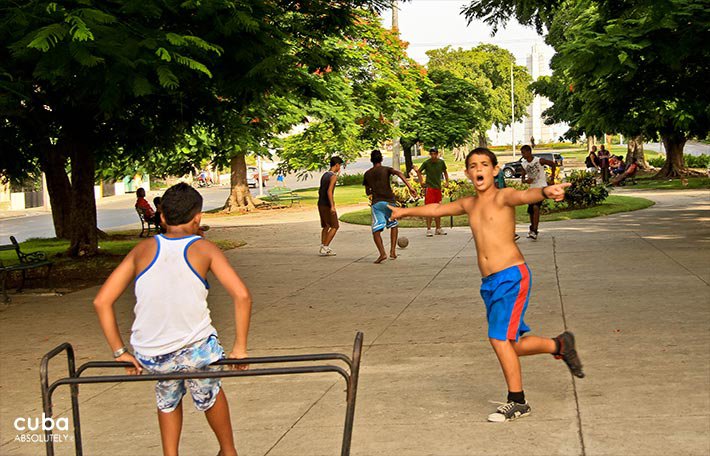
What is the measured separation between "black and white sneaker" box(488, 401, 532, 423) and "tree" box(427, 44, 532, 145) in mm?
79925

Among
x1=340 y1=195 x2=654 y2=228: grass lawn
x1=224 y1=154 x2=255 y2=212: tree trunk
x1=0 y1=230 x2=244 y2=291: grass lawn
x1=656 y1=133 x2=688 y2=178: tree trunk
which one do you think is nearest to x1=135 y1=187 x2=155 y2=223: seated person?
x1=0 y1=230 x2=244 y2=291: grass lawn

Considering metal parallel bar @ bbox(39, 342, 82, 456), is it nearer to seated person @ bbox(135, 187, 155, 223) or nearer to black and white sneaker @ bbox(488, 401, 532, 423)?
black and white sneaker @ bbox(488, 401, 532, 423)

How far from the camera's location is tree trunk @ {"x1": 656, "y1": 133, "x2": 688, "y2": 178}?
41875 millimetres

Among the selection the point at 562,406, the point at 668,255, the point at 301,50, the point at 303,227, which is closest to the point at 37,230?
the point at 303,227

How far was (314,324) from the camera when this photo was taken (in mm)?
10039

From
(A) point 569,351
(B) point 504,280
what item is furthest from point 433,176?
(B) point 504,280

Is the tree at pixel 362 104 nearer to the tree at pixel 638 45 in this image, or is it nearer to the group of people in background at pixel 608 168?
the group of people in background at pixel 608 168

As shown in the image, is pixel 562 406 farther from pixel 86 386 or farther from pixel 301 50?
pixel 301 50

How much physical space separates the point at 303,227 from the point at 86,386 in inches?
686

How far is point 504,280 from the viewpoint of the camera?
618 cm

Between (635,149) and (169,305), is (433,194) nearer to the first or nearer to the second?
(169,305)

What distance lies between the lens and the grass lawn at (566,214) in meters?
23.4

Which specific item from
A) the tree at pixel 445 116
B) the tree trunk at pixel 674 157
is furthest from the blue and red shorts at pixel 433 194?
the tree at pixel 445 116

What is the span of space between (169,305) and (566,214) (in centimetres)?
2047
